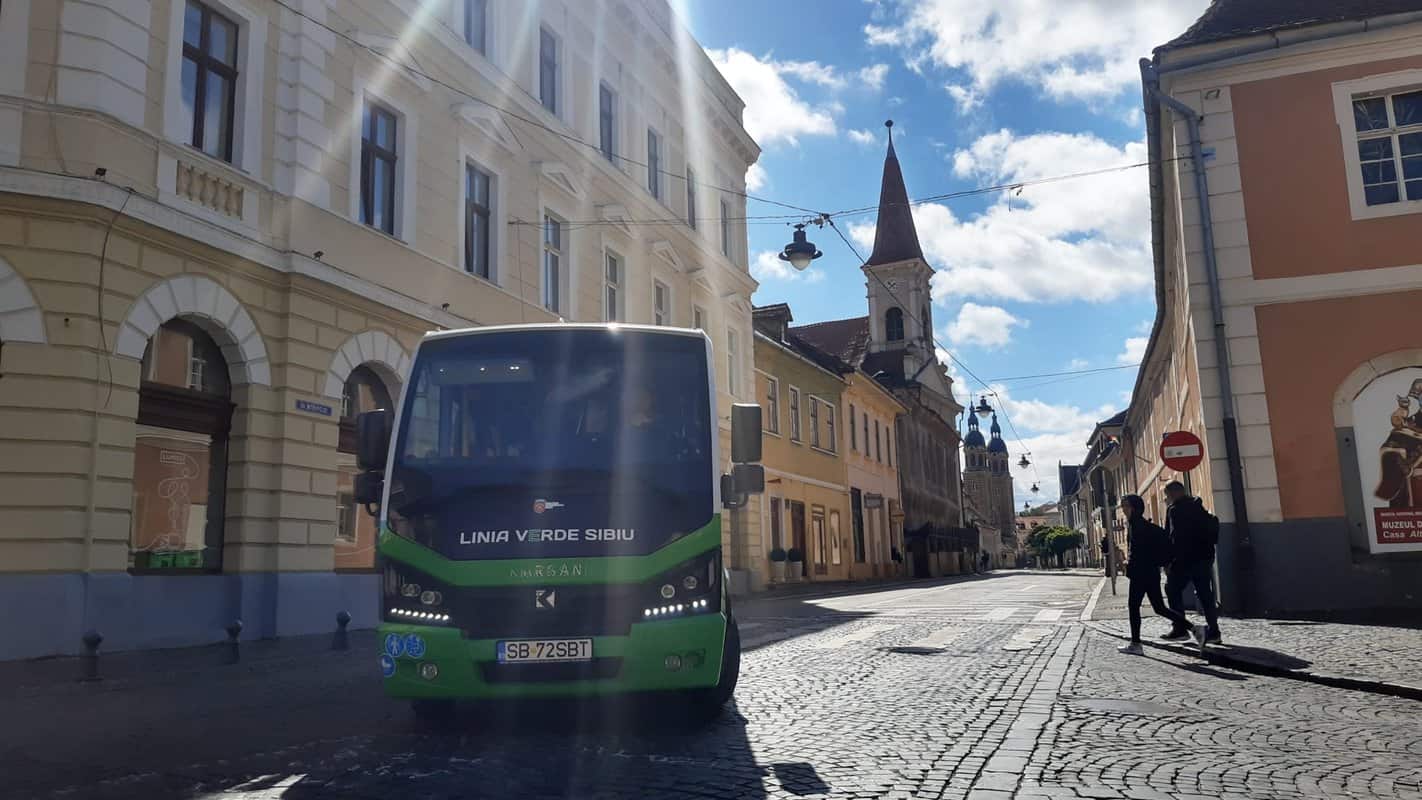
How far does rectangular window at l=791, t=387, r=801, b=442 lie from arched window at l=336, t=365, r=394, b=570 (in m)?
20.7

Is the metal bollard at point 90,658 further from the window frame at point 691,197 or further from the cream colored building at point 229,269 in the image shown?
the window frame at point 691,197

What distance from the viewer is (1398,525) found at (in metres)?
14.4

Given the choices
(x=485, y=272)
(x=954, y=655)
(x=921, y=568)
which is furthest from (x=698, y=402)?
(x=921, y=568)

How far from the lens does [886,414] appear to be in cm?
5188

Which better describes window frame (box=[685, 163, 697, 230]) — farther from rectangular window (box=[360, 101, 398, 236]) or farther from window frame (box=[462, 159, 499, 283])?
rectangular window (box=[360, 101, 398, 236])

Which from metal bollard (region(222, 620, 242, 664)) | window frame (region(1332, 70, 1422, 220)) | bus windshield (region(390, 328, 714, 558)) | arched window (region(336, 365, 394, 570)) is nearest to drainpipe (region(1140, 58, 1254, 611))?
window frame (region(1332, 70, 1422, 220))

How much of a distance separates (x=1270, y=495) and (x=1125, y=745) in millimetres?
10438

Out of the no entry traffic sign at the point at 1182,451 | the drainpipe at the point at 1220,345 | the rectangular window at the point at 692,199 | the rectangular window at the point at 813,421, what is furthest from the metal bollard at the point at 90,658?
the rectangular window at the point at 813,421

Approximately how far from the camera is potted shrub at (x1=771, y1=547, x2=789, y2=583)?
32250 mm

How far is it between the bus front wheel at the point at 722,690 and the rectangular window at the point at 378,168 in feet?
38.4

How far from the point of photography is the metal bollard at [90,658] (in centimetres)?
954

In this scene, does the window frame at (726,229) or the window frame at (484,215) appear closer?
the window frame at (484,215)

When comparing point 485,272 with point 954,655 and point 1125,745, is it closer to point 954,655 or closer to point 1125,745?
point 954,655

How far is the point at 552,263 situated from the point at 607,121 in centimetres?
497
